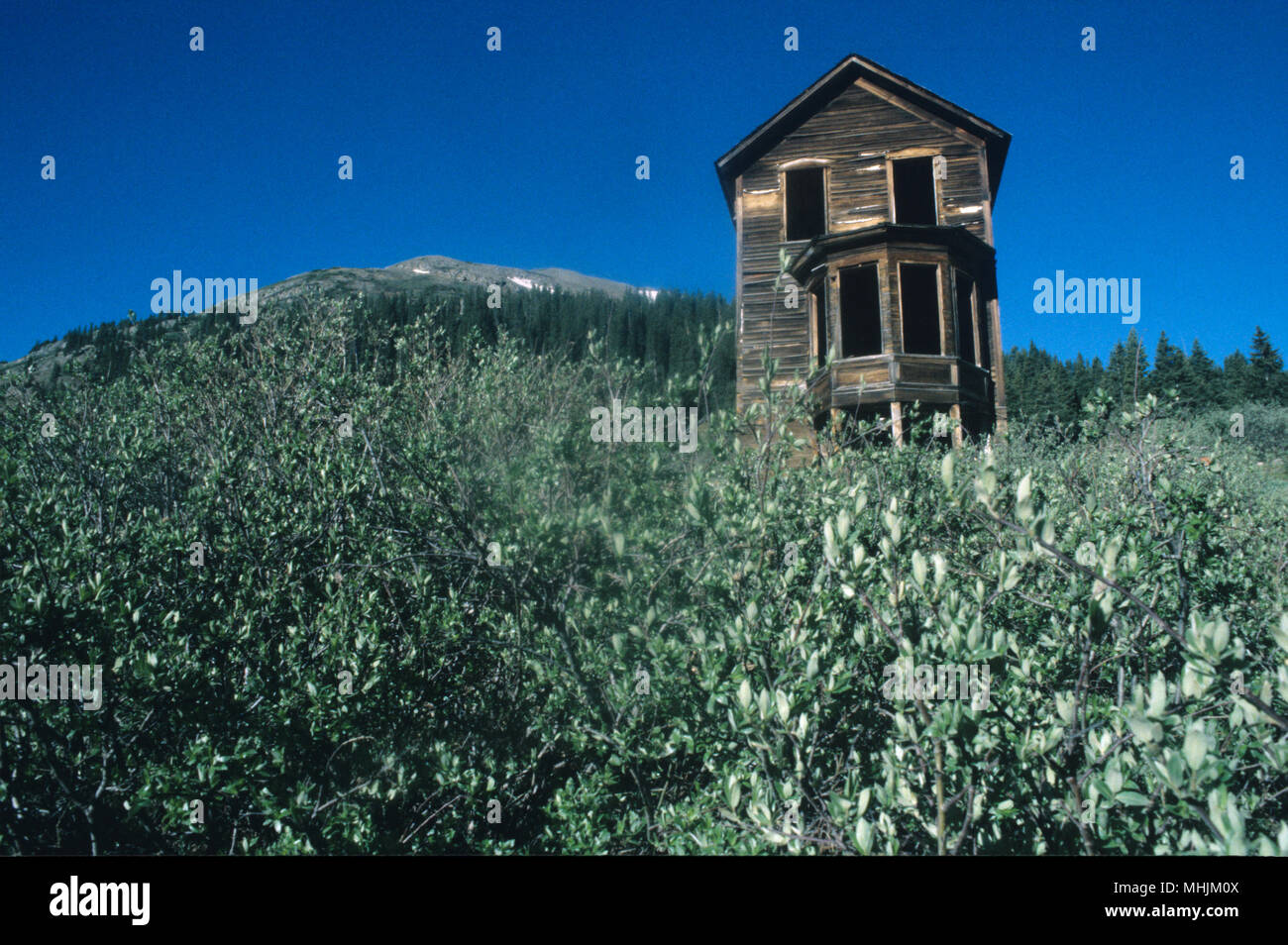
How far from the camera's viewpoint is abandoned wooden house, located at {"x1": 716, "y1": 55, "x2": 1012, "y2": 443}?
44.7ft

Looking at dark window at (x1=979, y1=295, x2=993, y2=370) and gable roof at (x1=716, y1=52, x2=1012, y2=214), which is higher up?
gable roof at (x1=716, y1=52, x2=1012, y2=214)

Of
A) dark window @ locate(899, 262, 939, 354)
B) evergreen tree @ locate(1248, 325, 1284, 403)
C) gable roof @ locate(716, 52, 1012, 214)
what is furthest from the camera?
evergreen tree @ locate(1248, 325, 1284, 403)

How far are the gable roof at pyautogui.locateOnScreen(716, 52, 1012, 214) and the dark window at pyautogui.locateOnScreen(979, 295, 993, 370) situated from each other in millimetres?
3310

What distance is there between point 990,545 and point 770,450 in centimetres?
136

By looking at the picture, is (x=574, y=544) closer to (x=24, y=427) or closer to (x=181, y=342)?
(x=24, y=427)

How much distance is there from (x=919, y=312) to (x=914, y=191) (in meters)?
3.06

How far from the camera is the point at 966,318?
14.6 m

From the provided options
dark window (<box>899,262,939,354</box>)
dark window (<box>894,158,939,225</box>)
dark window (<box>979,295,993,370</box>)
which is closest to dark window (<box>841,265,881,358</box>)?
dark window (<box>899,262,939,354</box>)

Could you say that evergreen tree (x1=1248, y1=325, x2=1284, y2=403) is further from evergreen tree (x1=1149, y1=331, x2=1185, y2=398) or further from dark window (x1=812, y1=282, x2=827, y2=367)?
dark window (x1=812, y1=282, x2=827, y2=367)

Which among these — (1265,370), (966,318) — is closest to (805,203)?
(966,318)

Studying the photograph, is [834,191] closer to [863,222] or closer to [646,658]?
[863,222]

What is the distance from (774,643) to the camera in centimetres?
270
